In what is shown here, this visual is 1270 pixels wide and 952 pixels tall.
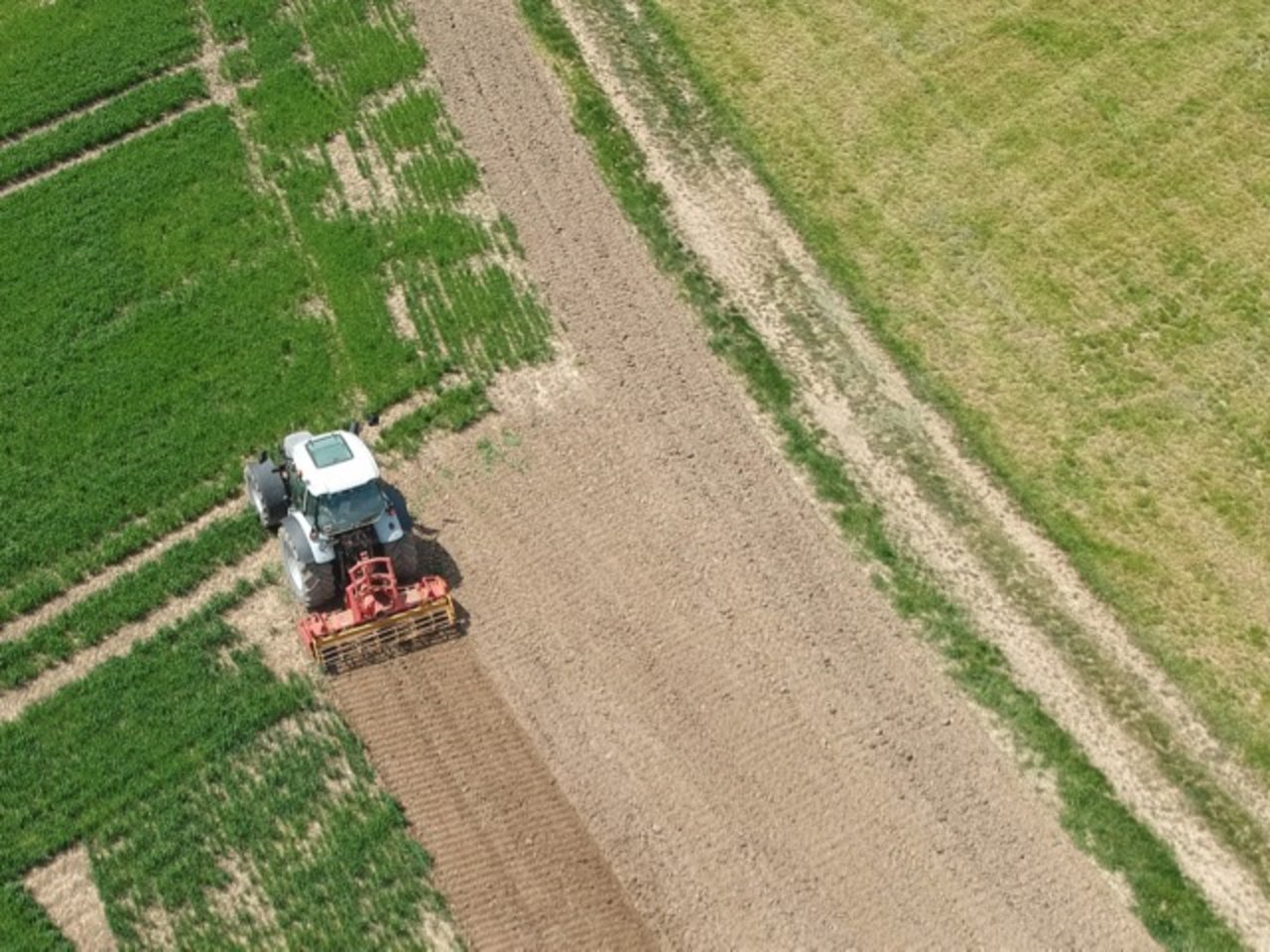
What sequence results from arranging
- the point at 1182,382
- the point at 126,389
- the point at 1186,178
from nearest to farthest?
the point at 126,389, the point at 1182,382, the point at 1186,178

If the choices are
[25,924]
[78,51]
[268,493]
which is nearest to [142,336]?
[268,493]

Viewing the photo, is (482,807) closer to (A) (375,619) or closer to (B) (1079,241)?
(A) (375,619)

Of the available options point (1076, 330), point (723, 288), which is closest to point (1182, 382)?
point (1076, 330)

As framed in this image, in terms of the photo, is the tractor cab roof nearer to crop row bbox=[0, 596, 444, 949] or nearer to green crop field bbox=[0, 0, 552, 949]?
green crop field bbox=[0, 0, 552, 949]

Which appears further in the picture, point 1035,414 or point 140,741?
point 1035,414

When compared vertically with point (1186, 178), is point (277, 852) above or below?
below

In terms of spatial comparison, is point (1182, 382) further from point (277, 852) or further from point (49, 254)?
point (49, 254)
